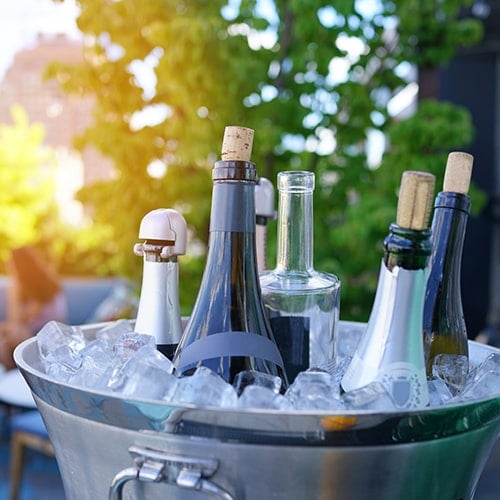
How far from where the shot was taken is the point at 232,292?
1.95 feet

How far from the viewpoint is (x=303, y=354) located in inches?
26.0

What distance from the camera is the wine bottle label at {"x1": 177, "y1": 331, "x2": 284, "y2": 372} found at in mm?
561

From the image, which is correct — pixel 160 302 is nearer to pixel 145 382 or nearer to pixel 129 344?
pixel 129 344

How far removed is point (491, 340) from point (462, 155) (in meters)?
2.79

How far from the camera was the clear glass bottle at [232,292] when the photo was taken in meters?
0.52

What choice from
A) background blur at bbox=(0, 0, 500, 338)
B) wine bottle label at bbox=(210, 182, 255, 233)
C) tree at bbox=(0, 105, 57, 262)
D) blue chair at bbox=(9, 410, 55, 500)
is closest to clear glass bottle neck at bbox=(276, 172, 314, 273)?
wine bottle label at bbox=(210, 182, 255, 233)

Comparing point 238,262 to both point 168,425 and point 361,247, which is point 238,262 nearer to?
point 168,425

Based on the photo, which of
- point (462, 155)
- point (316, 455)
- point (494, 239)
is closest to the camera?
point (316, 455)

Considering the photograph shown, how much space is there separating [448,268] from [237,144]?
30 cm

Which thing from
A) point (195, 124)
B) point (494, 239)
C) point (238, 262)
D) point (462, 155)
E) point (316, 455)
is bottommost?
point (494, 239)

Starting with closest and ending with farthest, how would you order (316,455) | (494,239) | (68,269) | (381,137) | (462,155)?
(316,455)
(462,155)
(381,137)
(494,239)
(68,269)

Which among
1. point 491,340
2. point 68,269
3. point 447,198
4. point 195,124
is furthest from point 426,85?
point 68,269

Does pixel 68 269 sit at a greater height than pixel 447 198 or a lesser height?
lesser

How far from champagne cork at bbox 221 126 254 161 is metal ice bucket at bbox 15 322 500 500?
0.75 feet
